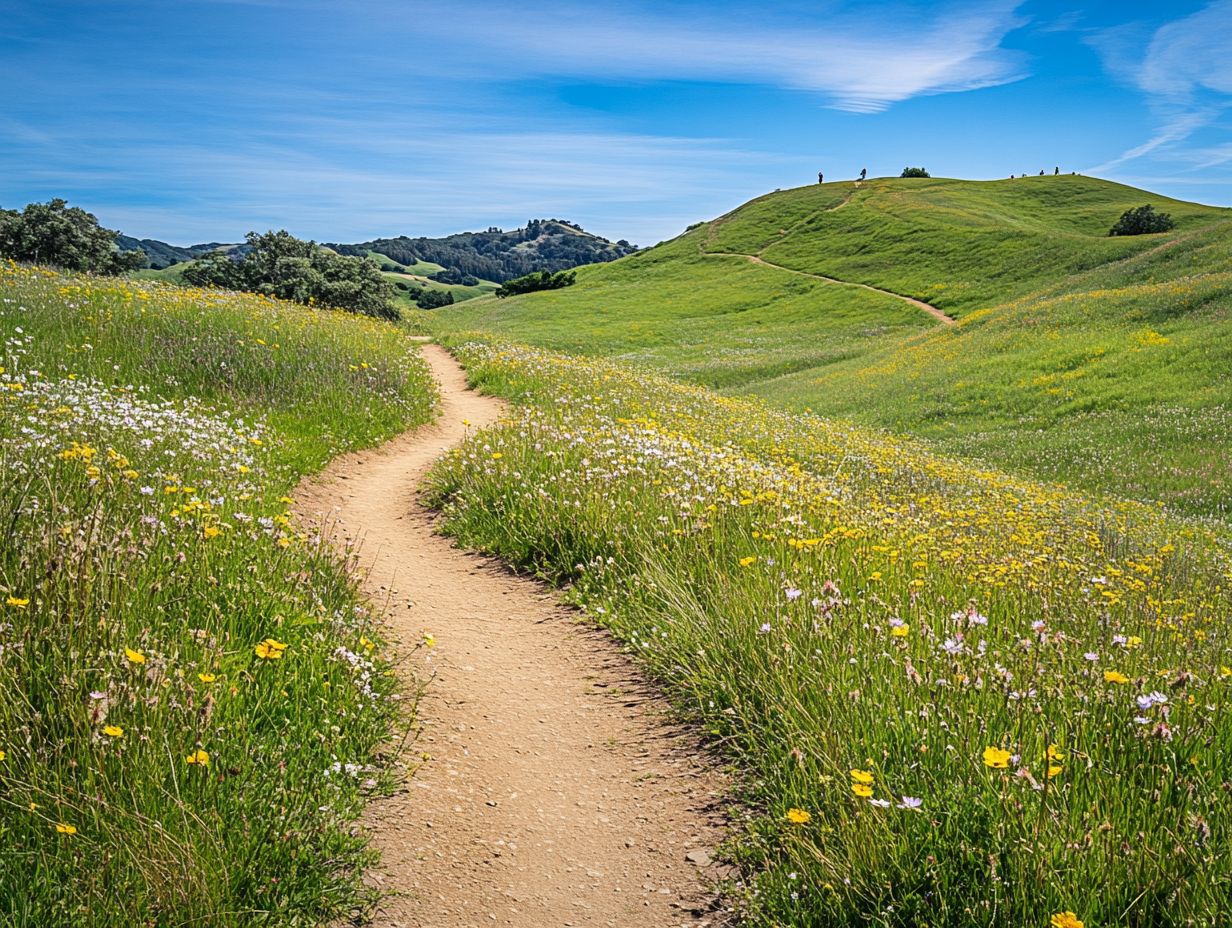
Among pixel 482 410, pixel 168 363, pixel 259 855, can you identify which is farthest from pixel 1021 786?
pixel 482 410

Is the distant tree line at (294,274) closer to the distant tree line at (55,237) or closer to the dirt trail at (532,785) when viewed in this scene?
the distant tree line at (55,237)

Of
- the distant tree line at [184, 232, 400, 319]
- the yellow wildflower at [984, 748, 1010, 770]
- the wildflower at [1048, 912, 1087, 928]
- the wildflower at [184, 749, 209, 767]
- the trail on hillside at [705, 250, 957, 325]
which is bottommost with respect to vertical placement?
the wildflower at [1048, 912, 1087, 928]

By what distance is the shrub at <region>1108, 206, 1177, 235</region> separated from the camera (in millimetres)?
69500

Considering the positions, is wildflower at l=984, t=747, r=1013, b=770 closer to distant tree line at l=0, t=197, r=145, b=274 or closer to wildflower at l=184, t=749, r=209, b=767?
wildflower at l=184, t=749, r=209, b=767

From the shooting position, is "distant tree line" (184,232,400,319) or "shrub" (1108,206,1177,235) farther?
"shrub" (1108,206,1177,235)

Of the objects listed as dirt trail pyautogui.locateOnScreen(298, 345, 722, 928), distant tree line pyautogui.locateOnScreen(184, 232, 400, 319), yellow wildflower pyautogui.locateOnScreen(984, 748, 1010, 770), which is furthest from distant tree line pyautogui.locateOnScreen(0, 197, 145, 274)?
yellow wildflower pyautogui.locateOnScreen(984, 748, 1010, 770)

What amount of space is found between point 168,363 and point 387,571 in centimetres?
770

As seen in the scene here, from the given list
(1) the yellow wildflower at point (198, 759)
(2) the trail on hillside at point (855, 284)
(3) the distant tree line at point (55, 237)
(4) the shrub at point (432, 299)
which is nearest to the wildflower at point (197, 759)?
(1) the yellow wildflower at point (198, 759)

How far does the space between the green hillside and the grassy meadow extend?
12.2m

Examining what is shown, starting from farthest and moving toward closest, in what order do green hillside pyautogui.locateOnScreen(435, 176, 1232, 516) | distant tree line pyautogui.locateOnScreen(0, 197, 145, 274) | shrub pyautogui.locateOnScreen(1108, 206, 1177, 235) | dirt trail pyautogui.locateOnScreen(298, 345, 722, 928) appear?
shrub pyautogui.locateOnScreen(1108, 206, 1177, 235)
distant tree line pyautogui.locateOnScreen(0, 197, 145, 274)
green hillside pyautogui.locateOnScreen(435, 176, 1232, 516)
dirt trail pyautogui.locateOnScreen(298, 345, 722, 928)

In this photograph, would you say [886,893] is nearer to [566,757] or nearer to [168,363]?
[566,757]

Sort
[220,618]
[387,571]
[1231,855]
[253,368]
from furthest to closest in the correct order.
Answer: [253,368], [387,571], [220,618], [1231,855]

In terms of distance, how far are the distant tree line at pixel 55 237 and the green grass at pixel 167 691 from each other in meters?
32.7

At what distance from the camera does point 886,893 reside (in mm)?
3219
